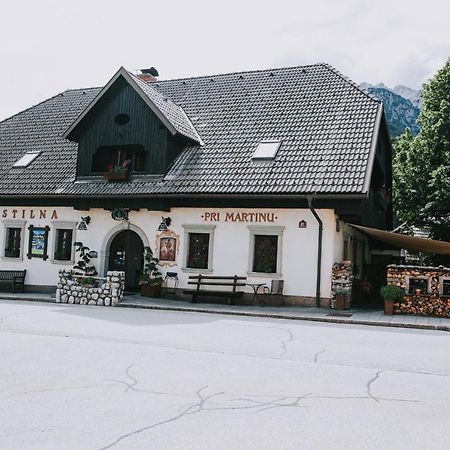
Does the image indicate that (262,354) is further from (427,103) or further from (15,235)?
(427,103)

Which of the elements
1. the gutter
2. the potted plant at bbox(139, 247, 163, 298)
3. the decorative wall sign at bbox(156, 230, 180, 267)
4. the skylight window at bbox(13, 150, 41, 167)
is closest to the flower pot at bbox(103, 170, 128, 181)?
the gutter

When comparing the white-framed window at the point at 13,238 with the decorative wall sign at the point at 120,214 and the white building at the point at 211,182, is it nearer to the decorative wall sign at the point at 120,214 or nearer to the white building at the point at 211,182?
the white building at the point at 211,182

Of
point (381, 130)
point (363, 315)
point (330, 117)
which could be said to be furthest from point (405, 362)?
point (381, 130)

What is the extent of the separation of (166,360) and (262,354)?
177 cm

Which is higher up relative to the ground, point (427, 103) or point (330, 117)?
point (427, 103)

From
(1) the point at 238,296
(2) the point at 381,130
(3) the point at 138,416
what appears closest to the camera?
(3) the point at 138,416

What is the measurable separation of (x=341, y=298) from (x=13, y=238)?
43.6 ft

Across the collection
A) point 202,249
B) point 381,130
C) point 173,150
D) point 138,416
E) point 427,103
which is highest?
point 427,103

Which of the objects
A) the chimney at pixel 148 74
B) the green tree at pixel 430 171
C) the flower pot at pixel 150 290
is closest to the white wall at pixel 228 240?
the flower pot at pixel 150 290

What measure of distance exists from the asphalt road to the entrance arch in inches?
355

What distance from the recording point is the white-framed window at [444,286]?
1662 centimetres

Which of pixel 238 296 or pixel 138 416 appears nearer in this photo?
pixel 138 416

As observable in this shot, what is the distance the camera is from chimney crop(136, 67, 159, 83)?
95.5 feet

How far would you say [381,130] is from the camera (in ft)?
78.3
